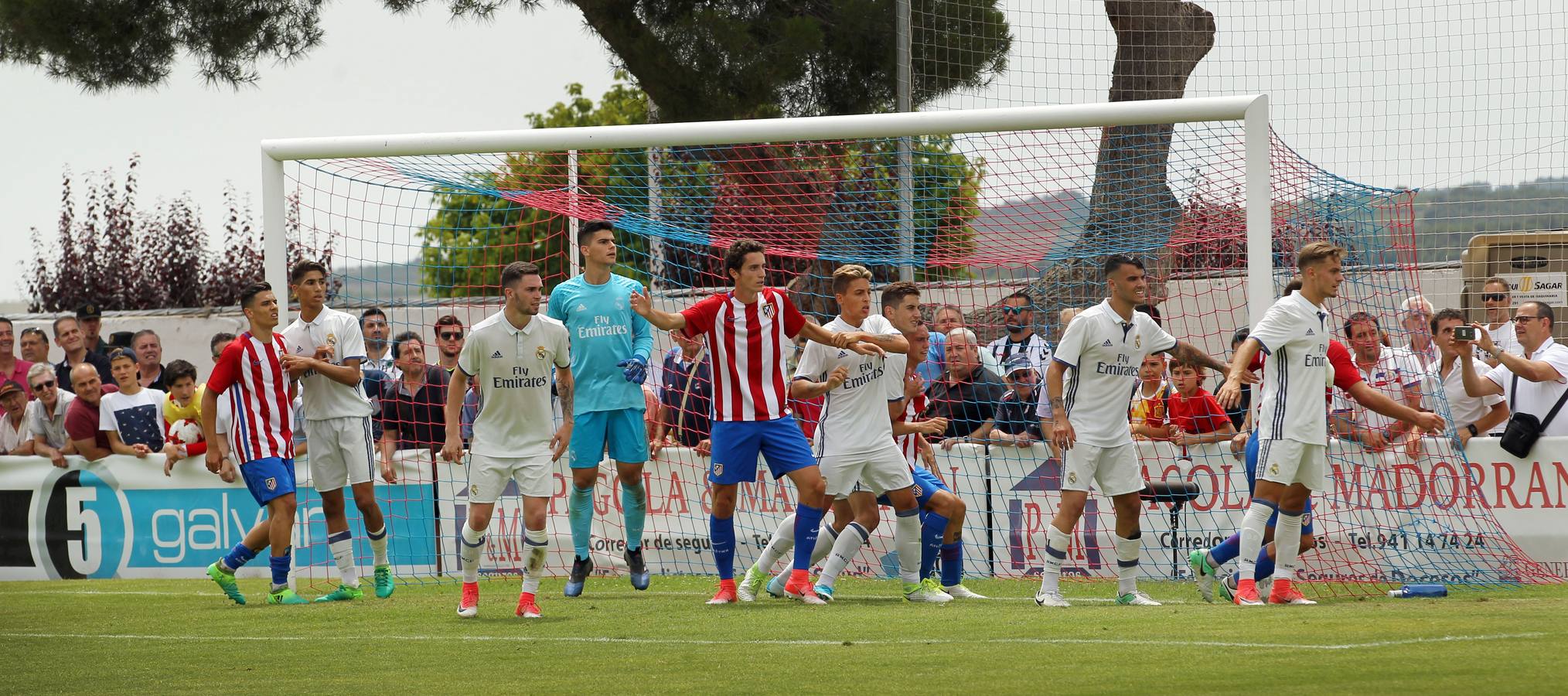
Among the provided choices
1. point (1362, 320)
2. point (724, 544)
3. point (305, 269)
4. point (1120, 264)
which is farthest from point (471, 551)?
point (1362, 320)

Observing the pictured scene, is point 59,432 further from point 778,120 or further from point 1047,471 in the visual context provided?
point 1047,471

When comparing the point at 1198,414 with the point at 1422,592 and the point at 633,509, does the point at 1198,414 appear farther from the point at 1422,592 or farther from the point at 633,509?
the point at 633,509

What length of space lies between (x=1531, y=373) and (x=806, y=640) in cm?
595

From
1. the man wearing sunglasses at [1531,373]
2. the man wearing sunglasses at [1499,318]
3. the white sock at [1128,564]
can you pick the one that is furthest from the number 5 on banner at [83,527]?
the man wearing sunglasses at [1499,318]

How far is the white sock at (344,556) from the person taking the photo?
9.84m

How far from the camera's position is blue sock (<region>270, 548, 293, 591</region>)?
31.8ft

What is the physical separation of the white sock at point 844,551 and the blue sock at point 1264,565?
2233 millimetres

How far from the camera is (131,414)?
1259 centimetres

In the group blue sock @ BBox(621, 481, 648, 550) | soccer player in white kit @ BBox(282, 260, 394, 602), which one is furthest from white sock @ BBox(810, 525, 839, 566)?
soccer player in white kit @ BBox(282, 260, 394, 602)

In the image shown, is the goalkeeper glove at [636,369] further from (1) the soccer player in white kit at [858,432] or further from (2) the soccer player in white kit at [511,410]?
(1) the soccer player in white kit at [858,432]

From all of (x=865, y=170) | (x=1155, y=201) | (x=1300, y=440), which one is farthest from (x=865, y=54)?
(x=1300, y=440)

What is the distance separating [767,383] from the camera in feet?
28.7

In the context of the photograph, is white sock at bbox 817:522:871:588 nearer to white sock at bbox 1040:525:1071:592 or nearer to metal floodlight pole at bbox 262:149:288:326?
white sock at bbox 1040:525:1071:592

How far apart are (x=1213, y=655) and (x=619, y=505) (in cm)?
648
